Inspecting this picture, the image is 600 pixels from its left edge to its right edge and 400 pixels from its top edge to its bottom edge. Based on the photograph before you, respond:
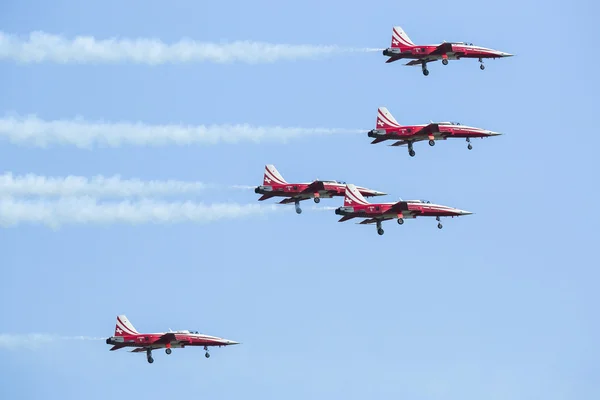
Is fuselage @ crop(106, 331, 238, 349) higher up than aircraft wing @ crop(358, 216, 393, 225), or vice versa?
aircraft wing @ crop(358, 216, 393, 225)

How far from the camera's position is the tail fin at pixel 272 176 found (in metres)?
198

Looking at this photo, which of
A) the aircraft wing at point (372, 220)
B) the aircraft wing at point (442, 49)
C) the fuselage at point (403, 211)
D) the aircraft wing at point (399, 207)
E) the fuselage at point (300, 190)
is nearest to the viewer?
the fuselage at point (403, 211)

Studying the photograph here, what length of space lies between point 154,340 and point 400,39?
3809cm

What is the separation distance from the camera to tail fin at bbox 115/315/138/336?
638 ft

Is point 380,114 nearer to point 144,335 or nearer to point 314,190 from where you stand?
point 314,190

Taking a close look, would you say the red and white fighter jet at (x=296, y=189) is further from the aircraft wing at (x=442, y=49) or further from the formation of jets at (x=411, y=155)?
the aircraft wing at (x=442, y=49)

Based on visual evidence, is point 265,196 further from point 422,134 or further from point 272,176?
point 422,134

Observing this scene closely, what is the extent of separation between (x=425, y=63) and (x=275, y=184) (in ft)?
63.4

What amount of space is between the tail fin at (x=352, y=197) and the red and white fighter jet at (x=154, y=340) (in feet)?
64.4

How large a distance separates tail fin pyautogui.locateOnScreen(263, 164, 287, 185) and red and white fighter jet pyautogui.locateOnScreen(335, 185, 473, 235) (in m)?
9.70

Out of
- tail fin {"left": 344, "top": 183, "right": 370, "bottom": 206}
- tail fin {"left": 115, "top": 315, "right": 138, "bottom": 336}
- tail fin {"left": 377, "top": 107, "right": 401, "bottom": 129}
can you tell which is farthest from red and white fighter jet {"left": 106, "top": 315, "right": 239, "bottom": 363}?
tail fin {"left": 377, "top": 107, "right": 401, "bottom": 129}

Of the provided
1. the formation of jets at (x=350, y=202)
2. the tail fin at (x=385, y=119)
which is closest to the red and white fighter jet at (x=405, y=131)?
the tail fin at (x=385, y=119)

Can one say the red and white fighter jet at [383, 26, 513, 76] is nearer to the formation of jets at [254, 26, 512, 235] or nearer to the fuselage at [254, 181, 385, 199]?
the formation of jets at [254, 26, 512, 235]

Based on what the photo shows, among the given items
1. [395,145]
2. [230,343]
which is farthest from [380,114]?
[230,343]
